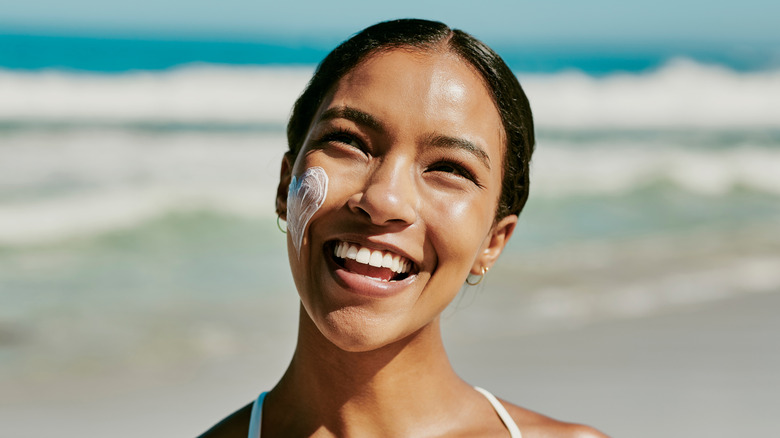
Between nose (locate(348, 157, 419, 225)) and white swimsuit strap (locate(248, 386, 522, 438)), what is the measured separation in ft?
2.57

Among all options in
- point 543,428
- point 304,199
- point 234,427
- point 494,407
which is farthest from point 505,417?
point 304,199

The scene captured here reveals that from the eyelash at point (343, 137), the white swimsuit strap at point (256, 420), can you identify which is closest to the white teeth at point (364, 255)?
the eyelash at point (343, 137)

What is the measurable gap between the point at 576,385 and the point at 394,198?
4.48 metres

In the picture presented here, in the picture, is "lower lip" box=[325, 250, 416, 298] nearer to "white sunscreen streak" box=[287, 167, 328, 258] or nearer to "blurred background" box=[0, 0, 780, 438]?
"white sunscreen streak" box=[287, 167, 328, 258]

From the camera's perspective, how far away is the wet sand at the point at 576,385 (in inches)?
238

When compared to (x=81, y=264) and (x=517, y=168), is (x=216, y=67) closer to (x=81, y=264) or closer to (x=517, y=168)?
(x=81, y=264)

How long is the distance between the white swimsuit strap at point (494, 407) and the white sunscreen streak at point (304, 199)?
58 cm

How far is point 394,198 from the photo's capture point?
2.47m

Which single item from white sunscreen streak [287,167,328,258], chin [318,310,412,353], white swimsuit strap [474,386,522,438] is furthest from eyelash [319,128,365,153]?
white swimsuit strap [474,386,522,438]

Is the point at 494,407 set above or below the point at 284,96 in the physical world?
below

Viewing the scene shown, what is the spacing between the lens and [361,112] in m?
2.62

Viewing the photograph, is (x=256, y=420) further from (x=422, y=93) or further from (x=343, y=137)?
(x=422, y=93)

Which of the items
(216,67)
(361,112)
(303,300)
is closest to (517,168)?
(361,112)

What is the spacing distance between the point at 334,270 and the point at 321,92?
61cm
